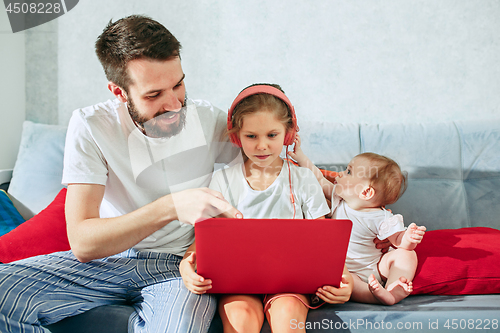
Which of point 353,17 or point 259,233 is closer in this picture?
point 259,233

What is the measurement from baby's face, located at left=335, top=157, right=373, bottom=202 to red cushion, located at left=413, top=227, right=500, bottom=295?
28cm

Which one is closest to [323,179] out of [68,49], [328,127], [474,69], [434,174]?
[328,127]

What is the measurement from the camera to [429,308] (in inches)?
37.3

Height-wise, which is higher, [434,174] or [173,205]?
[173,205]

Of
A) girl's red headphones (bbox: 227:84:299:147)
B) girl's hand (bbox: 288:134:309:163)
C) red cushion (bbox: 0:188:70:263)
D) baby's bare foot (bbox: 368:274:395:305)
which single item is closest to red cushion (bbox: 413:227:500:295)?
baby's bare foot (bbox: 368:274:395:305)

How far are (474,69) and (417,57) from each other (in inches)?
11.7

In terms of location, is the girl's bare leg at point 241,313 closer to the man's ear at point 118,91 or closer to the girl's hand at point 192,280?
the girl's hand at point 192,280

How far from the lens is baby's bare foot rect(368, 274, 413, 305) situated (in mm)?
990

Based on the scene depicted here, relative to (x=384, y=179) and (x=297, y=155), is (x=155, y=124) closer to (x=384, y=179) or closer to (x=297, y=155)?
(x=297, y=155)

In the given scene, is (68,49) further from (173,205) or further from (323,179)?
(323,179)

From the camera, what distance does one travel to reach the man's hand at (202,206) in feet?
2.71

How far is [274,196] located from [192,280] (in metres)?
0.41

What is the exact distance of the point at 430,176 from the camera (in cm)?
143

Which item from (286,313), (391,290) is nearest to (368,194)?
(391,290)
